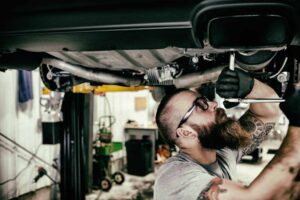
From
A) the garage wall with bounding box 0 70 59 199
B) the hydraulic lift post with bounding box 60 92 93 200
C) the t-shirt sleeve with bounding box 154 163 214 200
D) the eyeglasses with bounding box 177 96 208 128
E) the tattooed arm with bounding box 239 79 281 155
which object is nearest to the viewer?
the t-shirt sleeve with bounding box 154 163 214 200

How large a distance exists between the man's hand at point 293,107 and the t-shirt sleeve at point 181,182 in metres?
0.51

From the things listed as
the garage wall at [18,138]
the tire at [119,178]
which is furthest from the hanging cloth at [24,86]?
the tire at [119,178]

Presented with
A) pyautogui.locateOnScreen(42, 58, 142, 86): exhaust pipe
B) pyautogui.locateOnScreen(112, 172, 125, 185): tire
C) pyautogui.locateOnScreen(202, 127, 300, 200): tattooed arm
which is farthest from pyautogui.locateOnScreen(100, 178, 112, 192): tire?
pyautogui.locateOnScreen(202, 127, 300, 200): tattooed arm

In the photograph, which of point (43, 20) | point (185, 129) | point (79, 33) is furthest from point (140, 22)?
point (185, 129)

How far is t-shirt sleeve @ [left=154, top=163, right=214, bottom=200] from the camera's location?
4.99ft

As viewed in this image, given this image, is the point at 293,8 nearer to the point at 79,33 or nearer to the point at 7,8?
the point at 79,33

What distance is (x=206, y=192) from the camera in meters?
1.48

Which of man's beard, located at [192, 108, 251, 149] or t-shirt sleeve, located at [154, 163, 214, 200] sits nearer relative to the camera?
t-shirt sleeve, located at [154, 163, 214, 200]

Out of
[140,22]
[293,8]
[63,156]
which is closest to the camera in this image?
[293,8]

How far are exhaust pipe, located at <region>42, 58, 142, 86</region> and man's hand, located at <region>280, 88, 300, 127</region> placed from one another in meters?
1.54

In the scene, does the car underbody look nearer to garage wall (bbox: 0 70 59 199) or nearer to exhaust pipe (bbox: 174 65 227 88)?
exhaust pipe (bbox: 174 65 227 88)

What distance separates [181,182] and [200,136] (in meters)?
0.37

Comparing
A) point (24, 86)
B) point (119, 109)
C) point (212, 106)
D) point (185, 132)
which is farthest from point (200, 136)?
point (119, 109)

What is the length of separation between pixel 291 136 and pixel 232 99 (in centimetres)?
31
